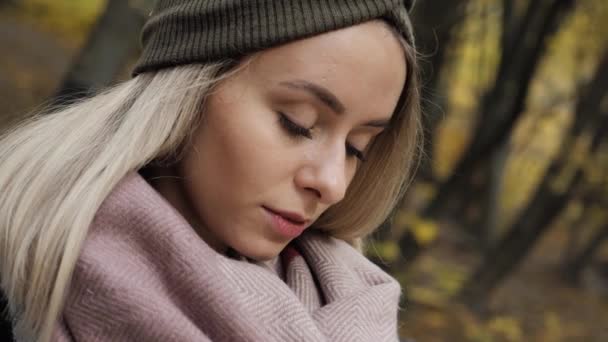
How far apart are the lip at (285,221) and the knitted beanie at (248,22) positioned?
438 millimetres

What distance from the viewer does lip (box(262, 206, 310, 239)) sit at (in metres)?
1.75

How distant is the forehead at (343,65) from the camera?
5.52 feet

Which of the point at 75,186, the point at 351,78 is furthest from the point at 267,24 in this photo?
the point at 75,186

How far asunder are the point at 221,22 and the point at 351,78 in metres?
0.38

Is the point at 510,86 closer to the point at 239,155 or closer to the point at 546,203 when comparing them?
the point at 546,203

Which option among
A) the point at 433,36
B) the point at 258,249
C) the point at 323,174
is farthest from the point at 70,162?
the point at 433,36

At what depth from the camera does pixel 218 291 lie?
5.21 feet

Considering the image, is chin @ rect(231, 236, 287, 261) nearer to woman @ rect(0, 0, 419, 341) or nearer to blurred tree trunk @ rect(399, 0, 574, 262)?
woman @ rect(0, 0, 419, 341)

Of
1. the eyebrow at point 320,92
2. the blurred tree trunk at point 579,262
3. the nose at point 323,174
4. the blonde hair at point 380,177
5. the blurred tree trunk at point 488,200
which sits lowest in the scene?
the blurred tree trunk at point 579,262

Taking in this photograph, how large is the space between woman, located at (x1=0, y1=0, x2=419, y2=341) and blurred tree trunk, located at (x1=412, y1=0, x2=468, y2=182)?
1.89 meters

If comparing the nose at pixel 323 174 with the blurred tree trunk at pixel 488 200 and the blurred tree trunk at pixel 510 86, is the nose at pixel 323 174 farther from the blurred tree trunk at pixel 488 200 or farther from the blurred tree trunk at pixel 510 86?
the blurred tree trunk at pixel 488 200

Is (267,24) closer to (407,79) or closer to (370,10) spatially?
(370,10)

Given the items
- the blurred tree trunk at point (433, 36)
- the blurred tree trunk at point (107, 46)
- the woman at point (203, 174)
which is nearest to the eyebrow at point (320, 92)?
the woman at point (203, 174)

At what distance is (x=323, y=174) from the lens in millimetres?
1738
